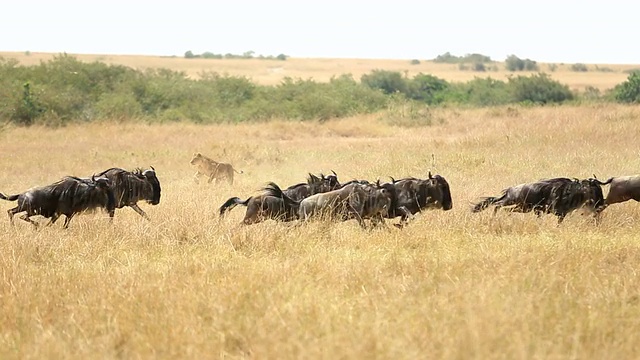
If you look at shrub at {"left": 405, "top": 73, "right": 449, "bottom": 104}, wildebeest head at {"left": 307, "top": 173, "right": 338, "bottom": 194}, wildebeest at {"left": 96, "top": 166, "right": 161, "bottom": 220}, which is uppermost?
wildebeest head at {"left": 307, "top": 173, "right": 338, "bottom": 194}

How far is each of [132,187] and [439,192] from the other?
399 centimetres

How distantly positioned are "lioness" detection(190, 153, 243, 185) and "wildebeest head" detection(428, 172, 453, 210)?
21.9 feet

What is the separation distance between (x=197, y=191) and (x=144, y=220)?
14.7 feet

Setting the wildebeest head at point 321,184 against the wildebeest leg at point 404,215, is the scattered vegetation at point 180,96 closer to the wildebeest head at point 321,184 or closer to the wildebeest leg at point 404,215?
the wildebeest head at point 321,184

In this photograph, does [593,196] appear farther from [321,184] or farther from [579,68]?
[579,68]

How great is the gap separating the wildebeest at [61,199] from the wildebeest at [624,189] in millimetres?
5976

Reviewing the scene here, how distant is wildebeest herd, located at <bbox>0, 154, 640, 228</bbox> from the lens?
9.16 meters

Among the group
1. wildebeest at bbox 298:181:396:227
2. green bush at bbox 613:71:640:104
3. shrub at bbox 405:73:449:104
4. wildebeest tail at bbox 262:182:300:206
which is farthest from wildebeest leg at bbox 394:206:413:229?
shrub at bbox 405:73:449:104

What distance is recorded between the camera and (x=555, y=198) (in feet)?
31.2

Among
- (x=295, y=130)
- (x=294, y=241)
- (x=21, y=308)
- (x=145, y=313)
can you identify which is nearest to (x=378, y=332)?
(x=145, y=313)

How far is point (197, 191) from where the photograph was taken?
14.3m

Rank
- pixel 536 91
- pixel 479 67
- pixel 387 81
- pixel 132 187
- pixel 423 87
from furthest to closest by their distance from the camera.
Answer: pixel 479 67 → pixel 387 81 → pixel 423 87 → pixel 536 91 → pixel 132 187

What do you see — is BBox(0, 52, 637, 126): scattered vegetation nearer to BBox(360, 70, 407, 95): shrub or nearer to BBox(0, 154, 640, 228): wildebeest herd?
BBox(360, 70, 407, 95): shrub

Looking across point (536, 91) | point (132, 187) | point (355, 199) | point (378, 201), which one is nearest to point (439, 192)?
point (378, 201)
